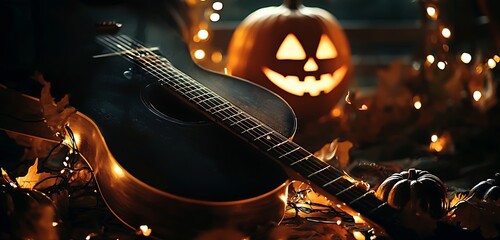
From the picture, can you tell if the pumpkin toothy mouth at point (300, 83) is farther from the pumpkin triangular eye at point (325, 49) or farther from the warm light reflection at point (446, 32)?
the warm light reflection at point (446, 32)

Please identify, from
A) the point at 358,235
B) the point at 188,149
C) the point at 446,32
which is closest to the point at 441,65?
the point at 446,32

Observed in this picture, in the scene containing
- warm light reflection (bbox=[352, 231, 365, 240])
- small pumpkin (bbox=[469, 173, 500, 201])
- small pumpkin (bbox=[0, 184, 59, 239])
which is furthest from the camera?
small pumpkin (bbox=[469, 173, 500, 201])

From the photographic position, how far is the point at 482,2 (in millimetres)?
1952

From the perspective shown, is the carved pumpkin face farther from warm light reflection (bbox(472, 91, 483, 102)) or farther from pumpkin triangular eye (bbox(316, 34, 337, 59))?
warm light reflection (bbox(472, 91, 483, 102))

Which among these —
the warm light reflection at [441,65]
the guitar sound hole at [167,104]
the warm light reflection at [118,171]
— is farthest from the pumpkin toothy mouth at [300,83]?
the warm light reflection at [118,171]

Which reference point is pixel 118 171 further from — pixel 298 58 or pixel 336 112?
pixel 336 112

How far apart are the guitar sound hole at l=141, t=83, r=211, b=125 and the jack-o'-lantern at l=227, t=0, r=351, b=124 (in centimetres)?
51

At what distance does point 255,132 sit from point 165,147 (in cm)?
18

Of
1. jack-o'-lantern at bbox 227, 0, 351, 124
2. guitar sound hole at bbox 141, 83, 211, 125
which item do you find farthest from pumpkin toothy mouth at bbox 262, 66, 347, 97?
guitar sound hole at bbox 141, 83, 211, 125

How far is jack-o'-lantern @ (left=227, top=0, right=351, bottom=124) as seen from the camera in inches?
74.0

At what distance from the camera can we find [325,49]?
6.33 ft

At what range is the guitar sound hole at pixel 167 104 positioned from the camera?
1380 mm

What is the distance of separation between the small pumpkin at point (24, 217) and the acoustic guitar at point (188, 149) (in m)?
0.12

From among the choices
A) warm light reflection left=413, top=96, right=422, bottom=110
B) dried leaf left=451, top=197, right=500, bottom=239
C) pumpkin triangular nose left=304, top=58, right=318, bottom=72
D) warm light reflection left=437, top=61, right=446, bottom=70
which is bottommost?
dried leaf left=451, top=197, right=500, bottom=239
